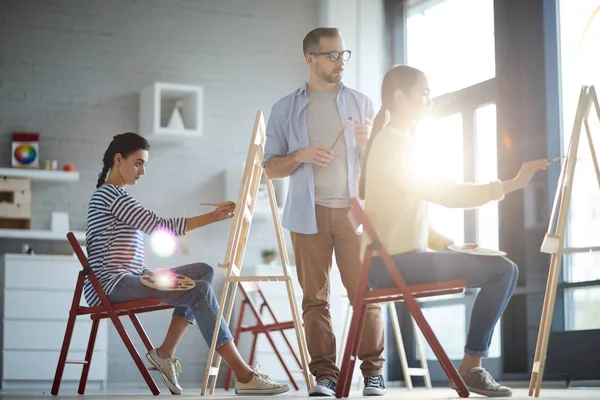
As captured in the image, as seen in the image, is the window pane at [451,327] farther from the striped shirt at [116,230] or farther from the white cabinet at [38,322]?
the striped shirt at [116,230]

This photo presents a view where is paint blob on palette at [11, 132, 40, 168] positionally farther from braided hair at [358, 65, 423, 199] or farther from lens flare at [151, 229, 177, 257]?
braided hair at [358, 65, 423, 199]

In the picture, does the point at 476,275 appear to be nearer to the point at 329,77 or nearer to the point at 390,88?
the point at 390,88

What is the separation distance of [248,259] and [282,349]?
874mm

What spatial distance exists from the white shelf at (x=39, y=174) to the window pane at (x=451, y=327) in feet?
8.46

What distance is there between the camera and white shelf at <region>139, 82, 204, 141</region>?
269 inches

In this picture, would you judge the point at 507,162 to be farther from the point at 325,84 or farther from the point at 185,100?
the point at 185,100

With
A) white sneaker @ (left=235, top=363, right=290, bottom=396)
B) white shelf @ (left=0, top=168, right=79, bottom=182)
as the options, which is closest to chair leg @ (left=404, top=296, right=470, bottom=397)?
white sneaker @ (left=235, top=363, right=290, bottom=396)

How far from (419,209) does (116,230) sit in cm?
155

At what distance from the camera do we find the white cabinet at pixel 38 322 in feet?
20.0

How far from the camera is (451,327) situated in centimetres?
647

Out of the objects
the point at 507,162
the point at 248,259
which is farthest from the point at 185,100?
the point at 507,162

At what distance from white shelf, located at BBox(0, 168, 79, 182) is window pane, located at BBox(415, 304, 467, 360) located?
2.58 m

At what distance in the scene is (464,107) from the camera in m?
6.38

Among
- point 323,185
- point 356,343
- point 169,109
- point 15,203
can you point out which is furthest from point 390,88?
point 169,109
